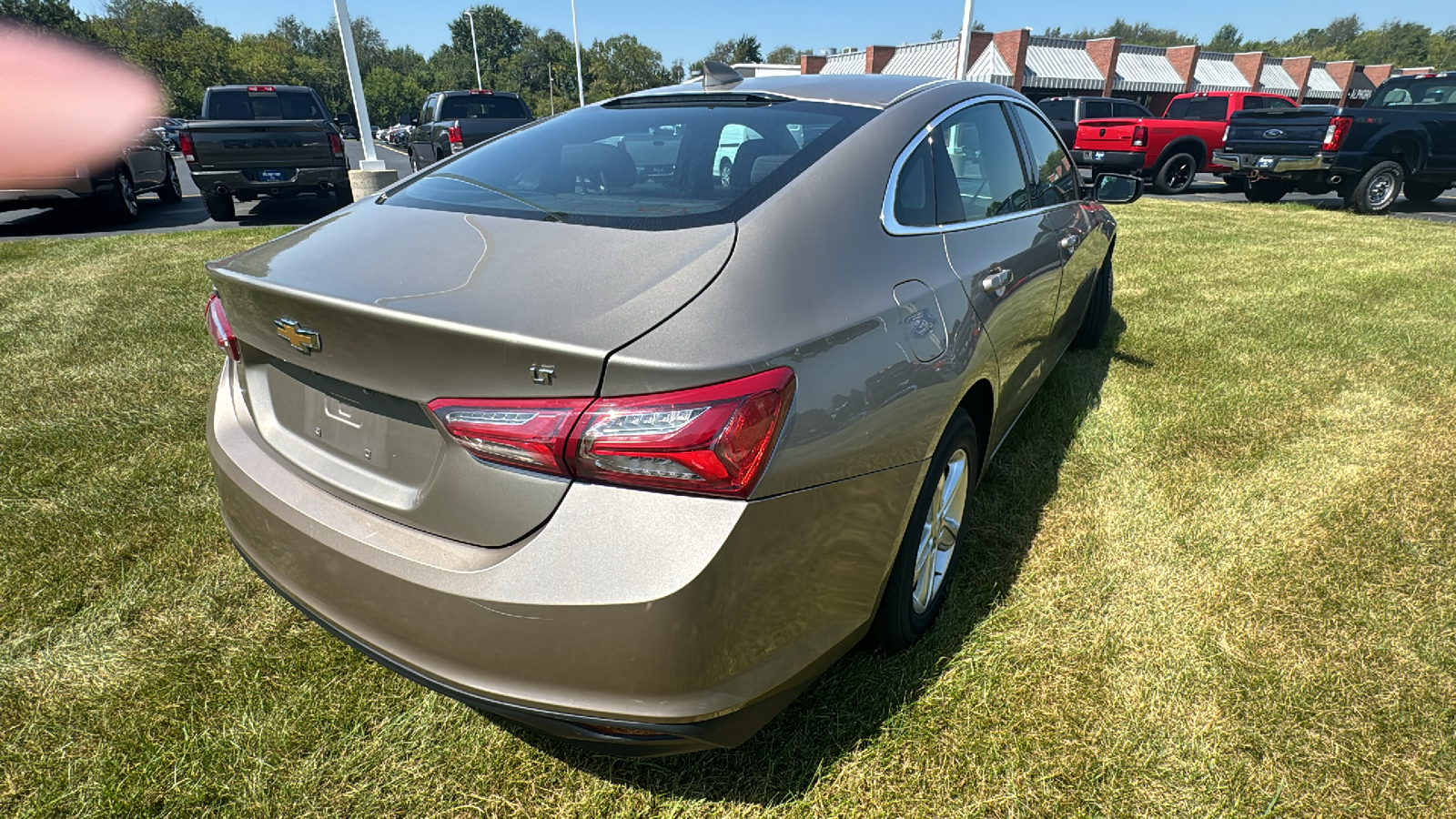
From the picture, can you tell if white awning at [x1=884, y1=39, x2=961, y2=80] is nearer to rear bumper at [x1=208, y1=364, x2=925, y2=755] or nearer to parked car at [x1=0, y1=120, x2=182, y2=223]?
parked car at [x1=0, y1=120, x2=182, y2=223]

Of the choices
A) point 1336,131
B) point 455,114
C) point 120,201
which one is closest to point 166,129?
point 455,114

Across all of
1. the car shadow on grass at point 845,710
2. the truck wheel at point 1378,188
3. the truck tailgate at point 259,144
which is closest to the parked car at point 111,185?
the truck tailgate at point 259,144

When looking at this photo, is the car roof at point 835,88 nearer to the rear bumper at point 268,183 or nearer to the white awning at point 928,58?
the rear bumper at point 268,183

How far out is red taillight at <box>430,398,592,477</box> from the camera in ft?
4.24

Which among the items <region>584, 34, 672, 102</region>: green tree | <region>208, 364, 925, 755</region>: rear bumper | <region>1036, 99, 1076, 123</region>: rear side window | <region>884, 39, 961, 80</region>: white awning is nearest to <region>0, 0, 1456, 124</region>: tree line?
<region>584, 34, 672, 102</region>: green tree

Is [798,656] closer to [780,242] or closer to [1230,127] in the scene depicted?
[780,242]

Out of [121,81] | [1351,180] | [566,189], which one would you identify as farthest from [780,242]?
[121,81]

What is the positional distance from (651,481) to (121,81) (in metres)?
19.3

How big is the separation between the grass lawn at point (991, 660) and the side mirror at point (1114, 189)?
1062mm

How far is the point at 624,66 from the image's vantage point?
86.5m

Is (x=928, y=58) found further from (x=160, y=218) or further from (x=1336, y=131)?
(x=160, y=218)

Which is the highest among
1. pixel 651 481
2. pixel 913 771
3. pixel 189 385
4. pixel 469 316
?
pixel 469 316

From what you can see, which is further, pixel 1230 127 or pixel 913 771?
pixel 1230 127

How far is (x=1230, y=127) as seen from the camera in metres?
12.1
